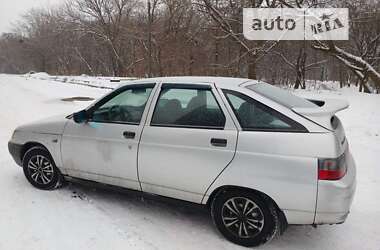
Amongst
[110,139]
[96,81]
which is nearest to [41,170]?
[110,139]

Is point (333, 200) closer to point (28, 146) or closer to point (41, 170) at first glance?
point (41, 170)

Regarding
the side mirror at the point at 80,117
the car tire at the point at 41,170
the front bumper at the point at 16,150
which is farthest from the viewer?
the front bumper at the point at 16,150

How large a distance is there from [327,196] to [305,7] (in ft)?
55.8

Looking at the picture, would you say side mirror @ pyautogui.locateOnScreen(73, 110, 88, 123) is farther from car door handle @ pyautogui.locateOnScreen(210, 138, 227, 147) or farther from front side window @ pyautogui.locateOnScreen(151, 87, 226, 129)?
car door handle @ pyautogui.locateOnScreen(210, 138, 227, 147)

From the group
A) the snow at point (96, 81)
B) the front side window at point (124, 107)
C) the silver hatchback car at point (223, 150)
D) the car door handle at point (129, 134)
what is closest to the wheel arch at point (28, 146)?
the silver hatchback car at point (223, 150)

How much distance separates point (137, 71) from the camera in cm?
3297

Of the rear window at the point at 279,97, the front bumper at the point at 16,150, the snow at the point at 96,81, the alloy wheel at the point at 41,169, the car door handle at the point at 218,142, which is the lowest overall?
the alloy wheel at the point at 41,169

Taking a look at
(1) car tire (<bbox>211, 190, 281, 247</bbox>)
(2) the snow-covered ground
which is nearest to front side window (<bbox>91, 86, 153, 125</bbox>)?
(2) the snow-covered ground

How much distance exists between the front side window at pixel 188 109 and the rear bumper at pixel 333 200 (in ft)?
3.64

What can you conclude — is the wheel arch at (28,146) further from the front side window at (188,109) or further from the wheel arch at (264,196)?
the wheel arch at (264,196)

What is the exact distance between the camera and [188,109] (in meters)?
3.49

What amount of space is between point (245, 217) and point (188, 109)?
4.16 ft

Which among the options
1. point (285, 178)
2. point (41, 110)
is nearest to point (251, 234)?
point (285, 178)

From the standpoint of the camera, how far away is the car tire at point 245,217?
308 cm
